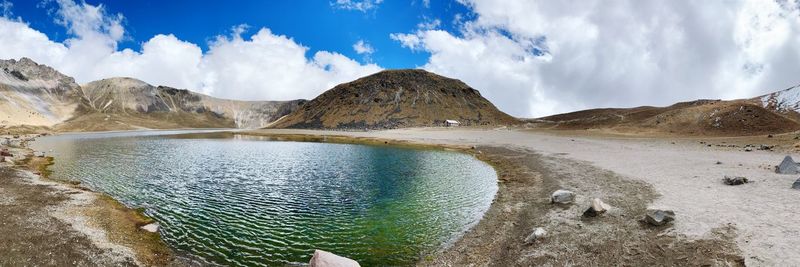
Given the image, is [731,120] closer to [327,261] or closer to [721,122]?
[721,122]

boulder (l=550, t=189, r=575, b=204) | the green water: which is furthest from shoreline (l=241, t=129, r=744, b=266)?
the green water

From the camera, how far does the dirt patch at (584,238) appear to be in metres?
14.9

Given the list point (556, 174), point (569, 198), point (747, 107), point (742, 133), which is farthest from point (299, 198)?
point (747, 107)

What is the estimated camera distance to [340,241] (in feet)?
70.1

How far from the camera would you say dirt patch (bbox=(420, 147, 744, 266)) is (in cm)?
1491

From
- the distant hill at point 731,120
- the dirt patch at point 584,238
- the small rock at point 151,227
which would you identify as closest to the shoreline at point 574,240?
the dirt patch at point 584,238

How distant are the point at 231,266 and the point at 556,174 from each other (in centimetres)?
3194

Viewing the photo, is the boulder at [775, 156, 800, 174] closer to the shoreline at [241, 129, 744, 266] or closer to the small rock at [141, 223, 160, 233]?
the shoreline at [241, 129, 744, 266]

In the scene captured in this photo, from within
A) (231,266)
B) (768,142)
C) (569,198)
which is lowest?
(231,266)

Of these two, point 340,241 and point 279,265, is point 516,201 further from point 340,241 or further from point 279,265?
point 279,265

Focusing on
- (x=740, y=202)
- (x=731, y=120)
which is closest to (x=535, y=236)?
(x=740, y=202)

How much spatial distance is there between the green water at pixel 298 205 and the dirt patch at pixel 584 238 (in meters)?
1.97

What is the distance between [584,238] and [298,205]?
21.0 metres

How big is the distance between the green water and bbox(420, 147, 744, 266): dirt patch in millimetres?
1972
